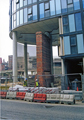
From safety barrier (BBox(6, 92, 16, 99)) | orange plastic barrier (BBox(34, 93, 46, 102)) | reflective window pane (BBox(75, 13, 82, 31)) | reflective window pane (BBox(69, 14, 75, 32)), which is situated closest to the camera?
orange plastic barrier (BBox(34, 93, 46, 102))

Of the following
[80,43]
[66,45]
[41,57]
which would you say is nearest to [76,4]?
[80,43]

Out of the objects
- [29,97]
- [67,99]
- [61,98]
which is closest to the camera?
[67,99]

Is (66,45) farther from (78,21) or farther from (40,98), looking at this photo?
(40,98)

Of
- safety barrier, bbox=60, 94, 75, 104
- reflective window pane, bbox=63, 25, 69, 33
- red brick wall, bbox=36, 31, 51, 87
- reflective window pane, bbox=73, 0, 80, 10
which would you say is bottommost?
safety barrier, bbox=60, 94, 75, 104

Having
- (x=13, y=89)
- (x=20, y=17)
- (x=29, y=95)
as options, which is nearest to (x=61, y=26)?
(x=20, y=17)

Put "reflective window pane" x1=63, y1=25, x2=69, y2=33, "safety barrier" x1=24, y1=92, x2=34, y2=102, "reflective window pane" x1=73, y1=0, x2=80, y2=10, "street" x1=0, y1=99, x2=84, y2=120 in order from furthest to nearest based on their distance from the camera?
"reflective window pane" x1=63, y1=25, x2=69, y2=33, "reflective window pane" x1=73, y1=0, x2=80, y2=10, "safety barrier" x1=24, y1=92, x2=34, y2=102, "street" x1=0, y1=99, x2=84, y2=120

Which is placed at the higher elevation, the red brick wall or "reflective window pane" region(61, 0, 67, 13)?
"reflective window pane" region(61, 0, 67, 13)

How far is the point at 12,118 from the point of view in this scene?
24.8 ft

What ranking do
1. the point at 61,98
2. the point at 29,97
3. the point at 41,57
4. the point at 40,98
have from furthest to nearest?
the point at 41,57, the point at 29,97, the point at 40,98, the point at 61,98

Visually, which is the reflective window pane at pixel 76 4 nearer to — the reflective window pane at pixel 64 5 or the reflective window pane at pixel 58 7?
the reflective window pane at pixel 64 5

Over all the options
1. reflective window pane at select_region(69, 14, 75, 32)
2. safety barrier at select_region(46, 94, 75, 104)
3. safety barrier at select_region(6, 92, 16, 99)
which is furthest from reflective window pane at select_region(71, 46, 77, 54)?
safety barrier at select_region(6, 92, 16, 99)

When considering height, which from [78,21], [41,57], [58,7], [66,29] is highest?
[58,7]

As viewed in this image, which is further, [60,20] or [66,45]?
[60,20]

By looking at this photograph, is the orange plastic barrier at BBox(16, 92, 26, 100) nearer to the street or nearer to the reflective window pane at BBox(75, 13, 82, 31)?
the street
